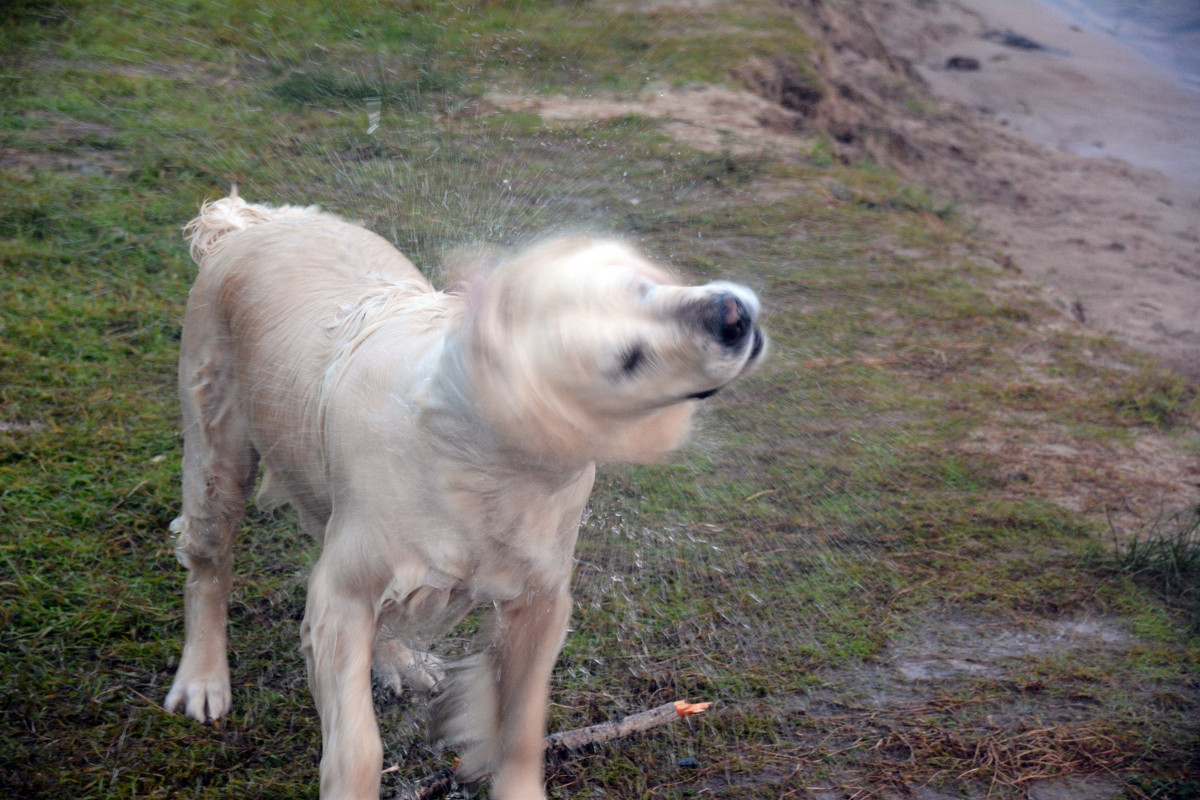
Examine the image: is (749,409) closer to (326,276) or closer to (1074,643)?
(1074,643)

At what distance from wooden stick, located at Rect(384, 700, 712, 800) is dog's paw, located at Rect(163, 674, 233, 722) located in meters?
0.64

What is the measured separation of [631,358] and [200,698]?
224 centimetres

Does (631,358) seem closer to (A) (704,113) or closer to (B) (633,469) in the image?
(B) (633,469)

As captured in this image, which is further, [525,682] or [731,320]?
[525,682]

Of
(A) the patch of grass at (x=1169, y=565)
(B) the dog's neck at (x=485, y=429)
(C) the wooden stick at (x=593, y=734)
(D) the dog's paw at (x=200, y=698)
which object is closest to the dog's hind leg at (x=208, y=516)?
(D) the dog's paw at (x=200, y=698)

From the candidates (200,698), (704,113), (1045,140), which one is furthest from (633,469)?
(1045,140)

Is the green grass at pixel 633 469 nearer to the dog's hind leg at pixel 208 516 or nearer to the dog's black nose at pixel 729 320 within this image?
the dog's hind leg at pixel 208 516

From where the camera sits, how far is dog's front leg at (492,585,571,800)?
276cm

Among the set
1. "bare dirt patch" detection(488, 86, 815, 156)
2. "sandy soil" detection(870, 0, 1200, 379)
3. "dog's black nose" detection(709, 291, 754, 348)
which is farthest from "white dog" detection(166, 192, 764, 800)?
"sandy soil" detection(870, 0, 1200, 379)

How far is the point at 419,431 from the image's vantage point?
2.43 metres

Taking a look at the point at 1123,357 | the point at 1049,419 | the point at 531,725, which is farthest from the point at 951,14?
the point at 531,725

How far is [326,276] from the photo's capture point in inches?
128

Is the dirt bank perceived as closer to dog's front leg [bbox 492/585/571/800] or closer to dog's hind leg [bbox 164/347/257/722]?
dog's front leg [bbox 492/585/571/800]

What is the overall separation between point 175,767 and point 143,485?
5.21 ft
